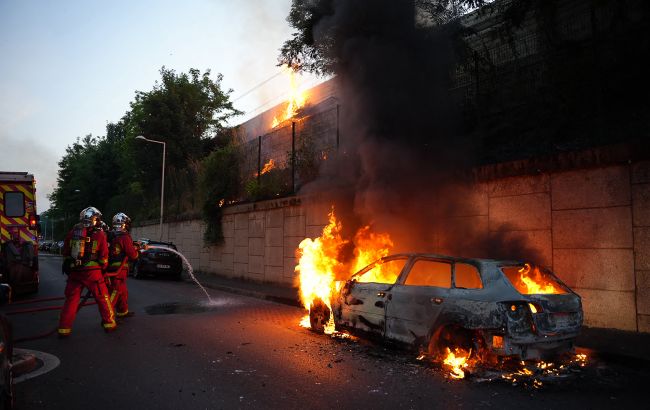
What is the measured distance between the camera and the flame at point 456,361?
4961mm

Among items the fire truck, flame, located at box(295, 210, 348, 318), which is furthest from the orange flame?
the fire truck

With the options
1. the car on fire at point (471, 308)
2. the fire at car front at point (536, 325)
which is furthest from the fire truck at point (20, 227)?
the fire at car front at point (536, 325)

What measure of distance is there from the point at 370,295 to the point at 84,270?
4375 millimetres

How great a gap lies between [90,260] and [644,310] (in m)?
8.17

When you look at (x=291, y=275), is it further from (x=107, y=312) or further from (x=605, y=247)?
(x=605, y=247)

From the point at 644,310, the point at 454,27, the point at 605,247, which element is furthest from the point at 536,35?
the point at 644,310

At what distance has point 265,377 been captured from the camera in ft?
15.9

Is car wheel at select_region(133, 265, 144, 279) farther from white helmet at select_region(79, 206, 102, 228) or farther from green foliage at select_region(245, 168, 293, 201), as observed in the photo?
white helmet at select_region(79, 206, 102, 228)

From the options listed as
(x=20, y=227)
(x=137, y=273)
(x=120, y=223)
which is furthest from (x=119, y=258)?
(x=137, y=273)

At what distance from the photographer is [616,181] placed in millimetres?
6820

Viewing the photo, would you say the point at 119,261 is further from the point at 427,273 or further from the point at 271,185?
the point at 271,185

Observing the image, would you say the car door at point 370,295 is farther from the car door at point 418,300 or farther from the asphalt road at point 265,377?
the asphalt road at point 265,377

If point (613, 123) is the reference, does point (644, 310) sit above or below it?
below

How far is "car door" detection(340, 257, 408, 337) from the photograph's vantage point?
6.07 meters
